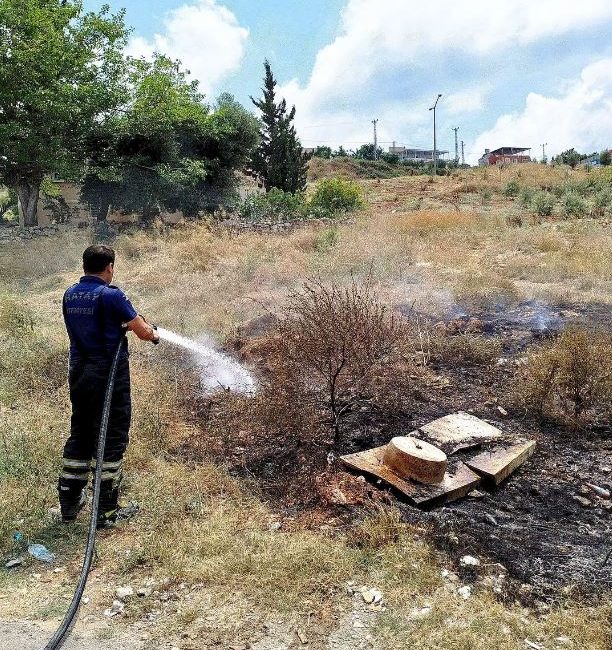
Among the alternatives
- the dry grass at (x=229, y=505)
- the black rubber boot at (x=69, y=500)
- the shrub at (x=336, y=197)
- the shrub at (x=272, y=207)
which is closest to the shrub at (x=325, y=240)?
the dry grass at (x=229, y=505)

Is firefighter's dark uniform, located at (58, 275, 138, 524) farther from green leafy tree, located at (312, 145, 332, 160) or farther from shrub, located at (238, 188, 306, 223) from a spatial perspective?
green leafy tree, located at (312, 145, 332, 160)

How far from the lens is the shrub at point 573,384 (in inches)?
184

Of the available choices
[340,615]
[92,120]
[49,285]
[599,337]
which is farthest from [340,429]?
[92,120]

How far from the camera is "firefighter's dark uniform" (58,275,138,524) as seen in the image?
3346mm

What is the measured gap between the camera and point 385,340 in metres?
4.88

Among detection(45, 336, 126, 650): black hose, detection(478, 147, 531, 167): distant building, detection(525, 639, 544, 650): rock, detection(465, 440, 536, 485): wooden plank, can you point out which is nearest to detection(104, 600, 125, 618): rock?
detection(45, 336, 126, 650): black hose

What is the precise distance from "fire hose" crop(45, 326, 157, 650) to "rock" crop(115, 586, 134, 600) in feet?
0.55

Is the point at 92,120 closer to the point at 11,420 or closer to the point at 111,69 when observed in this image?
the point at 111,69

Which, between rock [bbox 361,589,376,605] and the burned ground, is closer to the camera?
rock [bbox 361,589,376,605]

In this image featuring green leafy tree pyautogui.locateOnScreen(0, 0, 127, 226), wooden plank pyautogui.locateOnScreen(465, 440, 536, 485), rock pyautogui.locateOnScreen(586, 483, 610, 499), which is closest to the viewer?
rock pyautogui.locateOnScreen(586, 483, 610, 499)

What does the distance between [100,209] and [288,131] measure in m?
12.0

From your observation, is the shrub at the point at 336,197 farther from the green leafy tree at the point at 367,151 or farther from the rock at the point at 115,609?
the green leafy tree at the point at 367,151

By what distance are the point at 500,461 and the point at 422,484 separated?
64cm

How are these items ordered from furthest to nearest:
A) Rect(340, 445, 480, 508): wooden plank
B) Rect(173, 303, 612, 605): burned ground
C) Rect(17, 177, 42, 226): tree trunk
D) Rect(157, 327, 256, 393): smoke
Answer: Rect(17, 177, 42, 226): tree trunk → Rect(157, 327, 256, 393): smoke → Rect(340, 445, 480, 508): wooden plank → Rect(173, 303, 612, 605): burned ground
